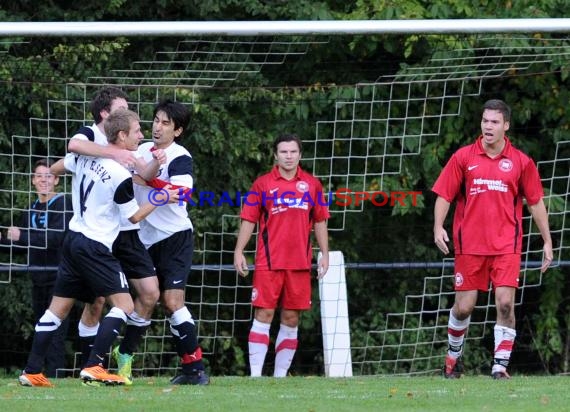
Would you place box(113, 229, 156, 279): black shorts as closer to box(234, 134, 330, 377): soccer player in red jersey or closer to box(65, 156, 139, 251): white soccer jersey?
box(65, 156, 139, 251): white soccer jersey

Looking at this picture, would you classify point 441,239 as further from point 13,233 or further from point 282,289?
point 13,233

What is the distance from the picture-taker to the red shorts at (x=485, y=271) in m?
9.38

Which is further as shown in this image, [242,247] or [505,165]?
[242,247]

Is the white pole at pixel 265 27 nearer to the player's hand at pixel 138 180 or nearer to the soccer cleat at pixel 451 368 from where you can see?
the player's hand at pixel 138 180

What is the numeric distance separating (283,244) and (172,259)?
151 centimetres

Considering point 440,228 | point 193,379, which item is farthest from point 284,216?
point 193,379

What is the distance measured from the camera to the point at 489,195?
9484 millimetres

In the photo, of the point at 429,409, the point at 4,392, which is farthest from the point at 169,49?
the point at 429,409

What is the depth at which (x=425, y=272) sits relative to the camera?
43.1 ft

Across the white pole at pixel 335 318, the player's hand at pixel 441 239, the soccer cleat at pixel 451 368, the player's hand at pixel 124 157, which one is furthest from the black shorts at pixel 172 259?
the white pole at pixel 335 318

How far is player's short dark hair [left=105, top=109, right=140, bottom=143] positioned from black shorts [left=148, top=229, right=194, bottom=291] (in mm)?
1026

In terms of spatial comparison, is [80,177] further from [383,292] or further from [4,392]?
[383,292]

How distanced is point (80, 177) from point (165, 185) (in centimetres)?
75

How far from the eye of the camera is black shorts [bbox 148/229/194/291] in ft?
29.1
